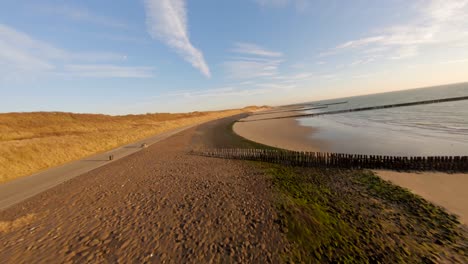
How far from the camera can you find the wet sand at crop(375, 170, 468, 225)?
333 inches

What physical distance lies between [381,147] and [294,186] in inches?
555

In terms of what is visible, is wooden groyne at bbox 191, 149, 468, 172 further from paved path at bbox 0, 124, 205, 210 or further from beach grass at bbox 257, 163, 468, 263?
paved path at bbox 0, 124, 205, 210

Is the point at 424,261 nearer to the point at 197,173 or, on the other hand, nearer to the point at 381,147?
the point at 197,173

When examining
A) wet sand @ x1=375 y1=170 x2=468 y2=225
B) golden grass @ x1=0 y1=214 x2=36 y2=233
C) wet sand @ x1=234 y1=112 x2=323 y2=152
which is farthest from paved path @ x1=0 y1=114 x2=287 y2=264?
wet sand @ x1=234 y1=112 x2=323 y2=152

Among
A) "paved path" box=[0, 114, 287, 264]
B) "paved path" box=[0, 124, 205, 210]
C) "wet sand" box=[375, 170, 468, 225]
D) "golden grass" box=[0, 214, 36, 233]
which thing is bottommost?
"wet sand" box=[375, 170, 468, 225]

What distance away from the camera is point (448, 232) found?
668 centimetres

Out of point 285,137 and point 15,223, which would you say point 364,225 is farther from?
point 285,137

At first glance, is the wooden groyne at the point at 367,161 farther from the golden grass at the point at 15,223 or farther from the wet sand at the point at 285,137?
the golden grass at the point at 15,223

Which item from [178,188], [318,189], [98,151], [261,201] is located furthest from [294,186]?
[98,151]

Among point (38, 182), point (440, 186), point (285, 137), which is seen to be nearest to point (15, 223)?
point (38, 182)

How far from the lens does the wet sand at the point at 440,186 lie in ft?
27.7

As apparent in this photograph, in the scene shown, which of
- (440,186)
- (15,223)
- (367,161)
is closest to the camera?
(15,223)

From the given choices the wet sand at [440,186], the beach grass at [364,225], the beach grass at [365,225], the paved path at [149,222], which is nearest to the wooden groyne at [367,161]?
the wet sand at [440,186]

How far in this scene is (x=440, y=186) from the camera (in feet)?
34.2
